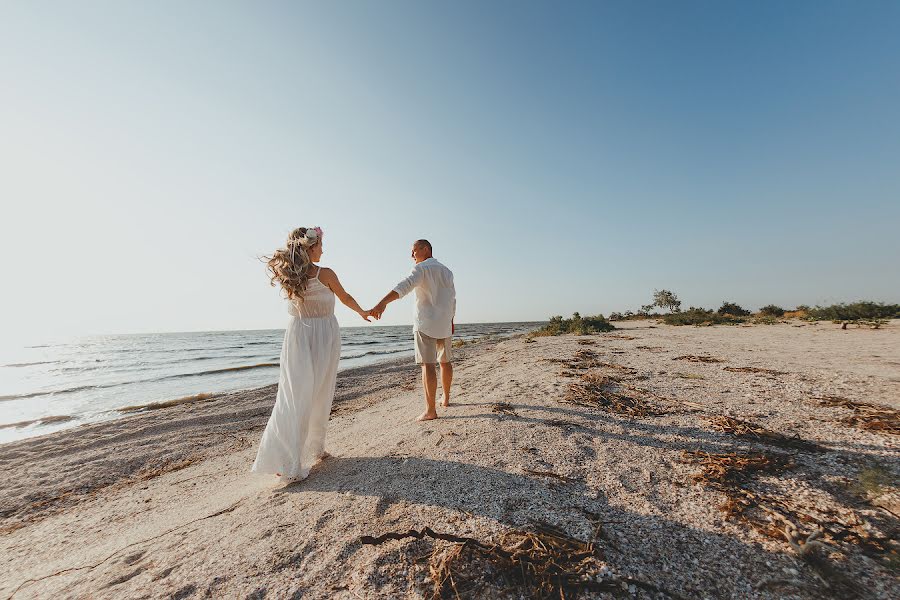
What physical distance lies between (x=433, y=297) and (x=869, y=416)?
471 centimetres

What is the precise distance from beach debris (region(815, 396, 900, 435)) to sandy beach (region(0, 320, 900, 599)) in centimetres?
3

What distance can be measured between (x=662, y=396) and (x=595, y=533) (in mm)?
3273

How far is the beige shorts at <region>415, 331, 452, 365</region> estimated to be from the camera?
4.92 m

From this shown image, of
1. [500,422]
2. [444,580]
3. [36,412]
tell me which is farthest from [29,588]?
[36,412]

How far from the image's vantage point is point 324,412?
3789 mm

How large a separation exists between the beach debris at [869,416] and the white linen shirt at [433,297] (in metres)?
4.26

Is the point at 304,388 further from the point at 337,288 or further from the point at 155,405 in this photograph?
the point at 155,405

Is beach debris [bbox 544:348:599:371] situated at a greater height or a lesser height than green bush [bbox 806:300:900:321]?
lesser

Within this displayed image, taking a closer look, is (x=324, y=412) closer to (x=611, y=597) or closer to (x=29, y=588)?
(x=29, y=588)

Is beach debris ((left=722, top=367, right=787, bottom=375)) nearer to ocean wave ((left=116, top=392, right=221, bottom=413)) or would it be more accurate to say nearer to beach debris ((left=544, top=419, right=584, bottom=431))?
beach debris ((left=544, top=419, right=584, bottom=431))

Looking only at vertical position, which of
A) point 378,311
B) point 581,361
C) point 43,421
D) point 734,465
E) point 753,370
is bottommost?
point 43,421

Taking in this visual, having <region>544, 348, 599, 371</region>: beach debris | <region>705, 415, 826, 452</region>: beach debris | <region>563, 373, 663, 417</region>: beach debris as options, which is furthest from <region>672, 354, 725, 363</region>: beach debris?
<region>705, 415, 826, 452</region>: beach debris

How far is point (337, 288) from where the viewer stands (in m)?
3.73

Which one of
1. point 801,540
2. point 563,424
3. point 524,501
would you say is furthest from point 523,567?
point 563,424
